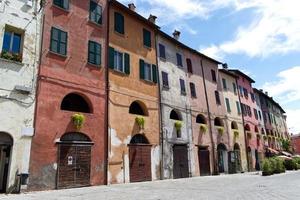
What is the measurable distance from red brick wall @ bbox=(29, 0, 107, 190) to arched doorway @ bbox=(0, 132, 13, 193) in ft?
3.53

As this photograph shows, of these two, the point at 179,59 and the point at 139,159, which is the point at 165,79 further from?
the point at 139,159

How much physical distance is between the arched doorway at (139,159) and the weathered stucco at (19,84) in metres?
7.35

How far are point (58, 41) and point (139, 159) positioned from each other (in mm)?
9429

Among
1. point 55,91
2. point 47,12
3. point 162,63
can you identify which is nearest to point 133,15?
point 162,63

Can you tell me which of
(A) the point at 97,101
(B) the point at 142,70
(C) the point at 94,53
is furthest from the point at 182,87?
(A) the point at 97,101

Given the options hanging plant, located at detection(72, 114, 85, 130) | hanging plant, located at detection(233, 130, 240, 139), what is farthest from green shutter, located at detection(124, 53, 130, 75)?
hanging plant, located at detection(233, 130, 240, 139)

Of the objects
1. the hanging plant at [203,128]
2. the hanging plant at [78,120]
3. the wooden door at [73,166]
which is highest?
the hanging plant at [203,128]

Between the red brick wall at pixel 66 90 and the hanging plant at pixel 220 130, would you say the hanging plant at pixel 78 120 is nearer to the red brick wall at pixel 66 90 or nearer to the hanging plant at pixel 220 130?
the red brick wall at pixel 66 90

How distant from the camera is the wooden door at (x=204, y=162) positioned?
85.2ft

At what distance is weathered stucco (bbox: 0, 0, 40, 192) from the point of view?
13500 mm

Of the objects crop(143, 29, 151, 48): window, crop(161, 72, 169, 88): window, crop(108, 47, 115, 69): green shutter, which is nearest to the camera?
crop(108, 47, 115, 69): green shutter

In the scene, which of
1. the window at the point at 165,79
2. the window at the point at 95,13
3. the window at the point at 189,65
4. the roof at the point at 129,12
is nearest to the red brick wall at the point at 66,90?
the window at the point at 95,13

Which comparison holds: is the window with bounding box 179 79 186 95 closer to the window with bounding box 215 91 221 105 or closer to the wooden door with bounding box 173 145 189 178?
the wooden door with bounding box 173 145 189 178

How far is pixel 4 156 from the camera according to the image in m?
13.6
